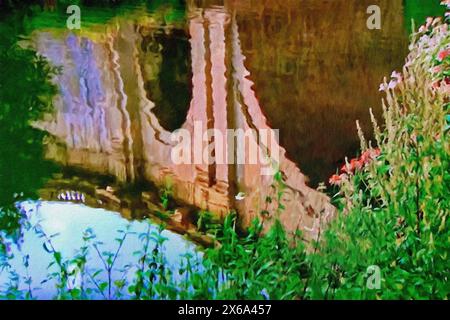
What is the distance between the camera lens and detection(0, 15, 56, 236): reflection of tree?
63.2 inches

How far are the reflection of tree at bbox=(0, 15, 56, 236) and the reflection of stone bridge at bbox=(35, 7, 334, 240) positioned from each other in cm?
4

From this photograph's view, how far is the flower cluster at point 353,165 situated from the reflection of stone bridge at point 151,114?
0.06 meters

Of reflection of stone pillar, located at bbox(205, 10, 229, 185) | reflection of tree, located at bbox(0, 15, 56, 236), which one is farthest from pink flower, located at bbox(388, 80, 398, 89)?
reflection of tree, located at bbox(0, 15, 56, 236)

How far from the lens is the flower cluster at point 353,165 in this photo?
160cm

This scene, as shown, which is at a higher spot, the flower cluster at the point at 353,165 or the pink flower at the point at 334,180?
the flower cluster at the point at 353,165

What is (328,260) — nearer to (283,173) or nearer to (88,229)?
(283,173)

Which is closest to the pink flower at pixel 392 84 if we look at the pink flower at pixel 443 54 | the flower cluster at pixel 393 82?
the flower cluster at pixel 393 82

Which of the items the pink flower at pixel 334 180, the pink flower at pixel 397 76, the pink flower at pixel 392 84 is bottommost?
the pink flower at pixel 334 180

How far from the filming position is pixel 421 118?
156cm

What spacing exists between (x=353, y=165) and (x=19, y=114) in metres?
0.85

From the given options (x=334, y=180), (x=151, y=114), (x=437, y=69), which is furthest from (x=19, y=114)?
(x=437, y=69)

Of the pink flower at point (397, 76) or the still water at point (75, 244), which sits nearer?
the still water at point (75, 244)

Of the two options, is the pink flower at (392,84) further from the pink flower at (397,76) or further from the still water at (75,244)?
the still water at (75,244)

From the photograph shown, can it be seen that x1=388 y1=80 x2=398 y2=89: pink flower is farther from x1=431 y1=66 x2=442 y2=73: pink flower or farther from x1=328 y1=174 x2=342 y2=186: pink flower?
x1=328 y1=174 x2=342 y2=186: pink flower
